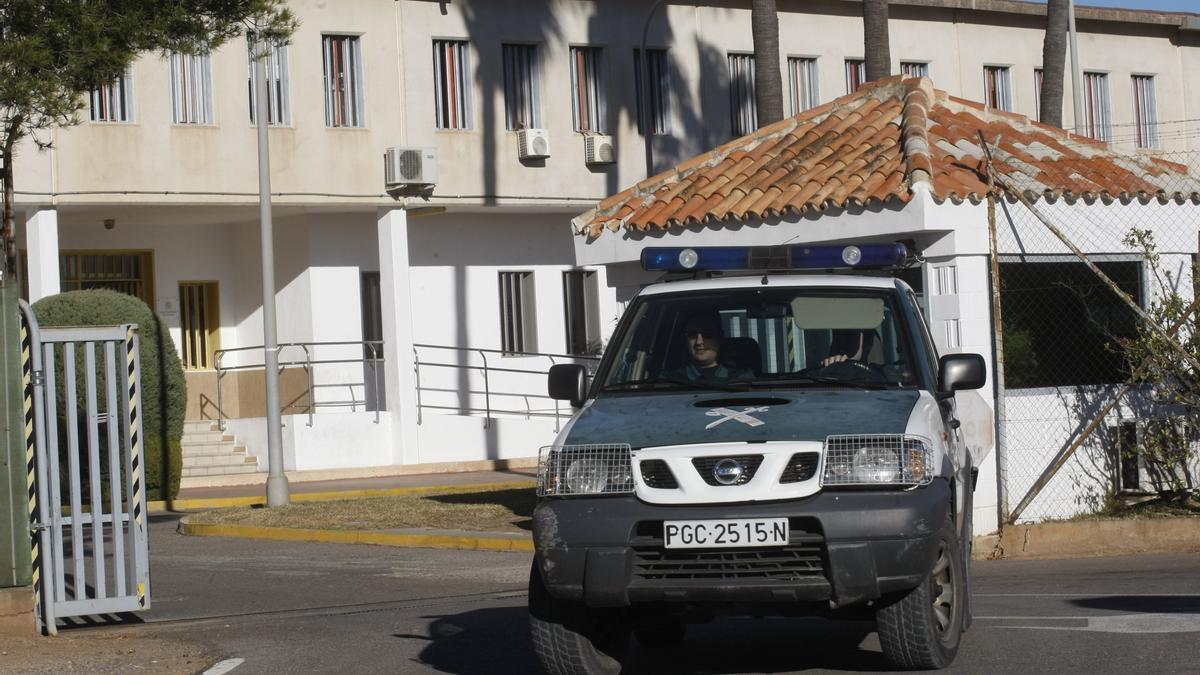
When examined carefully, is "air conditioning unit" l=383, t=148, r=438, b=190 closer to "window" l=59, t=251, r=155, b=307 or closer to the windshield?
"window" l=59, t=251, r=155, b=307

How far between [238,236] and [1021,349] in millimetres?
18384

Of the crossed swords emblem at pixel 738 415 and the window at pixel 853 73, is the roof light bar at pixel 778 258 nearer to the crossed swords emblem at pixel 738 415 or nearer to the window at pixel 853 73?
the crossed swords emblem at pixel 738 415

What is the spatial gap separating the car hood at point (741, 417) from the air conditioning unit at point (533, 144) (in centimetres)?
2197

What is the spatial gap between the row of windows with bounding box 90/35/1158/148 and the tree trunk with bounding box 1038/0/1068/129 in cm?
528

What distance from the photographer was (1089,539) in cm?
1504

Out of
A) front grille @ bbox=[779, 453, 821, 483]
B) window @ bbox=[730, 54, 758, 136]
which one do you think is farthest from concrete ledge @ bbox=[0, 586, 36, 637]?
window @ bbox=[730, 54, 758, 136]

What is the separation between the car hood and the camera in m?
7.62

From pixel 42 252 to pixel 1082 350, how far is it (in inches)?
630

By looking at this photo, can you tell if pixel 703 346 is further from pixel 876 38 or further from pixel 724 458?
pixel 876 38

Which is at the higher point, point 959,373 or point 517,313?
point 517,313

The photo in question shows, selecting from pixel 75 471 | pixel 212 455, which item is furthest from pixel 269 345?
pixel 75 471

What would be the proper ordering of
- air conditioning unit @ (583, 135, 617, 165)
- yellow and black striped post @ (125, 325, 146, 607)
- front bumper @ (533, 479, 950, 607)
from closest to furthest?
front bumper @ (533, 479, 950, 607) < yellow and black striped post @ (125, 325, 146, 607) < air conditioning unit @ (583, 135, 617, 165)

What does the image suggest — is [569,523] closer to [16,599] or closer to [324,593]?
[16,599]

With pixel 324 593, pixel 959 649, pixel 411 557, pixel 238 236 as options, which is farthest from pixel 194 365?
pixel 959 649
